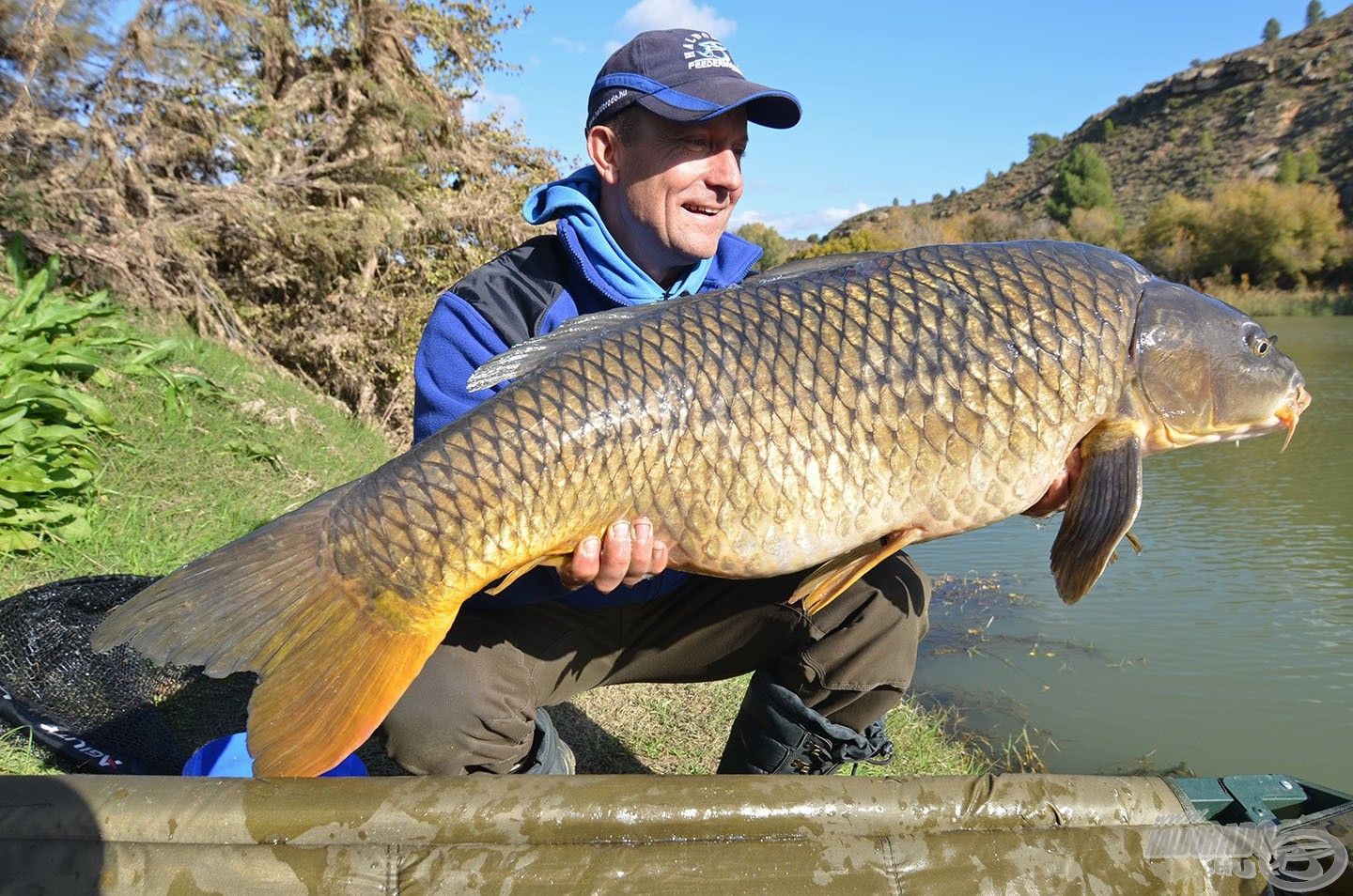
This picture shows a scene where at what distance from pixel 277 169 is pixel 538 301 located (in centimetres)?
475

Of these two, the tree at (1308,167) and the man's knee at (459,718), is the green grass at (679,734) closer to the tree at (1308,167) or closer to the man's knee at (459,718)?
the man's knee at (459,718)

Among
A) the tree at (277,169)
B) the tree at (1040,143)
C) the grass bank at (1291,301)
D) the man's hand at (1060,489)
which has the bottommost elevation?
the grass bank at (1291,301)

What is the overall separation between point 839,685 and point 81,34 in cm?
506

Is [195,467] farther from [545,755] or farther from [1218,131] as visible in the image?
[1218,131]

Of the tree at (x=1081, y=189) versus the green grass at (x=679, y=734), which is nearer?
the green grass at (x=679, y=734)

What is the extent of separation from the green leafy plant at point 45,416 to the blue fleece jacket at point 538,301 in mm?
1540

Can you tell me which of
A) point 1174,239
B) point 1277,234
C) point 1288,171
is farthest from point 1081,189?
point 1277,234

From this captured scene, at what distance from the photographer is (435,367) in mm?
1942

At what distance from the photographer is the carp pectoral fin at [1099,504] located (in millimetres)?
1559

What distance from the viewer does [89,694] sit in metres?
2.17

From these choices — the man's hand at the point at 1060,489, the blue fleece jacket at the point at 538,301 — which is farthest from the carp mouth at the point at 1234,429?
the blue fleece jacket at the point at 538,301

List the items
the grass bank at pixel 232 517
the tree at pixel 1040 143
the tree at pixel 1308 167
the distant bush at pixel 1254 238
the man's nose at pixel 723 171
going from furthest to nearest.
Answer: the tree at pixel 1040 143
the tree at pixel 1308 167
the distant bush at pixel 1254 238
the grass bank at pixel 232 517
the man's nose at pixel 723 171

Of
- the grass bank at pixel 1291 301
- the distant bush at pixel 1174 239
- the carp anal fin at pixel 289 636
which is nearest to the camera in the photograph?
the carp anal fin at pixel 289 636

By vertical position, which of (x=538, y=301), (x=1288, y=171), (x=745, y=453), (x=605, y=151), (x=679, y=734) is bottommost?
(x=679, y=734)
